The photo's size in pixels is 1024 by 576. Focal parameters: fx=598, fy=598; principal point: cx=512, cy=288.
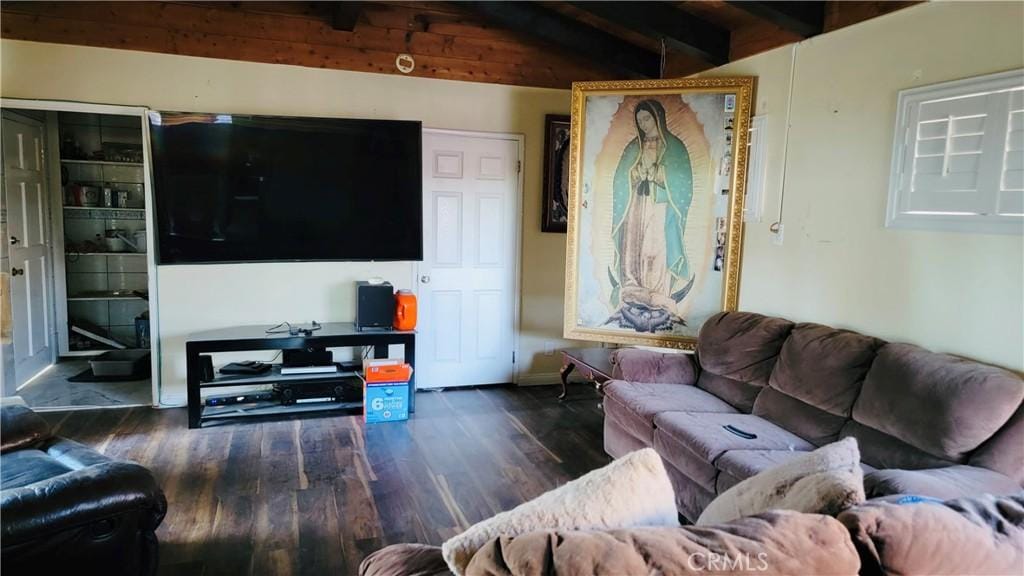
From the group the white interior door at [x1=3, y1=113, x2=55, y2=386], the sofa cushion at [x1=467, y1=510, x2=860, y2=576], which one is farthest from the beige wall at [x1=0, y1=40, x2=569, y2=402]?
the sofa cushion at [x1=467, y1=510, x2=860, y2=576]

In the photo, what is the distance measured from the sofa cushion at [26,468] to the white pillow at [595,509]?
1.75 meters

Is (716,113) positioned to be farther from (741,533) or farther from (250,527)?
(250,527)

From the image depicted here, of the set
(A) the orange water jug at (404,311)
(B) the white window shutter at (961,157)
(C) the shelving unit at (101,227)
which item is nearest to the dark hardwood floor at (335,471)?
(A) the orange water jug at (404,311)

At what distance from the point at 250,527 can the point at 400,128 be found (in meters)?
2.68

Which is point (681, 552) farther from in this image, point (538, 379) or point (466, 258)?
point (538, 379)

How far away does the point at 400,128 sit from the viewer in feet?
13.6

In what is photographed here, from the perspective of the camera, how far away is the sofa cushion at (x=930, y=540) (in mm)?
1040

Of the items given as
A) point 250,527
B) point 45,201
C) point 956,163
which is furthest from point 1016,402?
point 45,201

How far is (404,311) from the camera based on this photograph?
164 inches

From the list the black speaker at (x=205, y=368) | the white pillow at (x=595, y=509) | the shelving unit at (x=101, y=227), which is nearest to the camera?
the white pillow at (x=595, y=509)

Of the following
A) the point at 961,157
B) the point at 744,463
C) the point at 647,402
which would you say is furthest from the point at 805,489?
the point at 961,157

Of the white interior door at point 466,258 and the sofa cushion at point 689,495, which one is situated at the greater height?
the white interior door at point 466,258

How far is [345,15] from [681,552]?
3.92 metres

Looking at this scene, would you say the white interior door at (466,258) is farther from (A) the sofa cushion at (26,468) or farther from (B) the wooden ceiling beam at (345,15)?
(A) the sofa cushion at (26,468)
